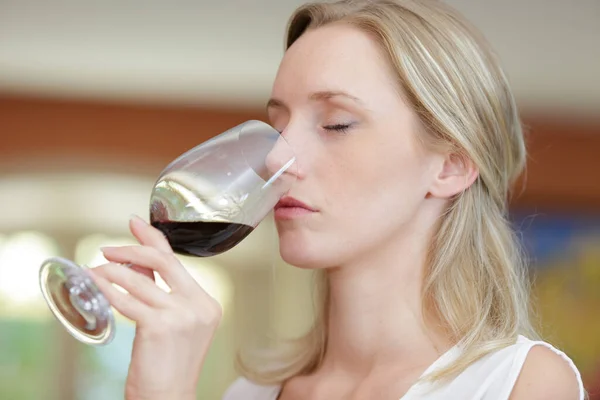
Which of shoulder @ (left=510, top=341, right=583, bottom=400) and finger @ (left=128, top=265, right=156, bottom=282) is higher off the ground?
finger @ (left=128, top=265, right=156, bottom=282)

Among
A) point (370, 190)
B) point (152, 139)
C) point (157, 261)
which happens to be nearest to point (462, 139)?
point (370, 190)

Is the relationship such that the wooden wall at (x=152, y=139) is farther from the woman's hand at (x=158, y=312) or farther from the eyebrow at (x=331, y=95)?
the woman's hand at (x=158, y=312)

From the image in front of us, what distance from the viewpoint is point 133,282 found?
1000 millimetres

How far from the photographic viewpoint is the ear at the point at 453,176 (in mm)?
1417

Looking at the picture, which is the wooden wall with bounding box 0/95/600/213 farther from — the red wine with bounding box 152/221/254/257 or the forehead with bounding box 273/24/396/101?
the red wine with bounding box 152/221/254/257

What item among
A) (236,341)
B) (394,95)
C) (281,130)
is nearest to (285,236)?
(281,130)

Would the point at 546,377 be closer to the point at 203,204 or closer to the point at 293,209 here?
A: the point at 293,209

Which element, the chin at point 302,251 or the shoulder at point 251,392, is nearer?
the chin at point 302,251

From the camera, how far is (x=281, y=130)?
1.38 m

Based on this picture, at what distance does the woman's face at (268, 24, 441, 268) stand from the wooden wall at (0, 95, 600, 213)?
13.2 ft

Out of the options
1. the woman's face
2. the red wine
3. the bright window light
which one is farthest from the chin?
the bright window light

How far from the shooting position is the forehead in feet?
4.42

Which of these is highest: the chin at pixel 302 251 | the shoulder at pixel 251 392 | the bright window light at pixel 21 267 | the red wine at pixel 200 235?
the red wine at pixel 200 235

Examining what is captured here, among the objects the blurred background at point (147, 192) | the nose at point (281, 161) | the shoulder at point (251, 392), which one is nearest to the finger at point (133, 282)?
the nose at point (281, 161)
